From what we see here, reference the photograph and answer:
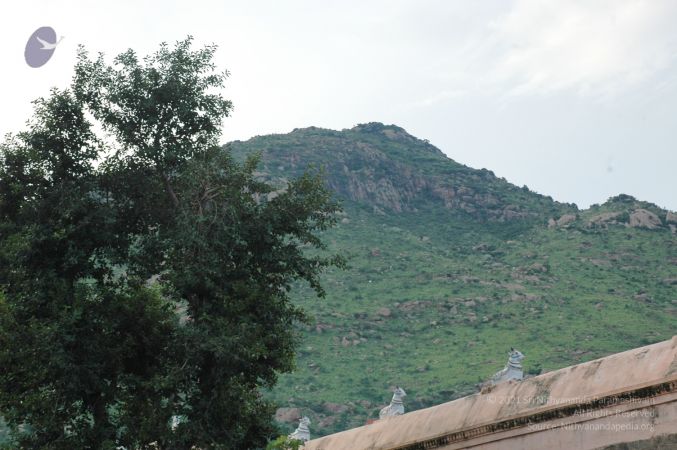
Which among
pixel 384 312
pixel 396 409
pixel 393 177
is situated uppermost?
pixel 393 177

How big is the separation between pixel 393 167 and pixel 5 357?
286 feet

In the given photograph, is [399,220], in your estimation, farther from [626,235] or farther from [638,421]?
[638,421]

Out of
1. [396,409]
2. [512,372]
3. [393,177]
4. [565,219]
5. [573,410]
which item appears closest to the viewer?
[573,410]

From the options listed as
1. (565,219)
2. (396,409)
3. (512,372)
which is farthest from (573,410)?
(565,219)

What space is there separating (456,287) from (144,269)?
165 ft

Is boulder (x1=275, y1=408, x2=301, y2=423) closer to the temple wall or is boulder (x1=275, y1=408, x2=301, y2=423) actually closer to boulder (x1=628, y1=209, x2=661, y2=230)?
the temple wall

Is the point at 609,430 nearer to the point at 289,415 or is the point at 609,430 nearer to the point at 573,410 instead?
the point at 573,410

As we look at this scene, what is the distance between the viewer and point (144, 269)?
44.4 feet

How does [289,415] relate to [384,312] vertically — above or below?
below

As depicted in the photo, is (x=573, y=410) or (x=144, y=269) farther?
(x=144, y=269)

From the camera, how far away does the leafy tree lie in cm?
1160

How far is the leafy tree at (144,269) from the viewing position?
11.6 m

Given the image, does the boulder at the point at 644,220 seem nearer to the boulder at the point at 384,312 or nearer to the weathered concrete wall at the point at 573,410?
the boulder at the point at 384,312

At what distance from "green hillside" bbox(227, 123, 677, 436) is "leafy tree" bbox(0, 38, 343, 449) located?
104ft
